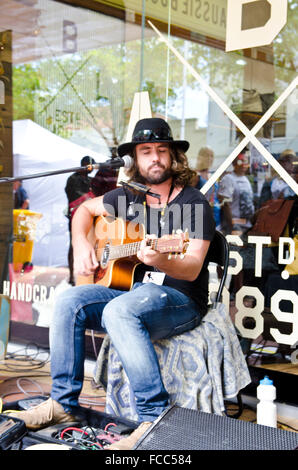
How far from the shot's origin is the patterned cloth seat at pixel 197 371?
7.23 ft

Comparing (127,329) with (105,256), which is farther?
(105,256)

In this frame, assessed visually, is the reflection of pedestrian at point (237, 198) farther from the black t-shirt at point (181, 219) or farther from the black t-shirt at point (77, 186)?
the black t-shirt at point (77, 186)

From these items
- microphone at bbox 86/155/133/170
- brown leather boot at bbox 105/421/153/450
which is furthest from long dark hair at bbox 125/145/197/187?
brown leather boot at bbox 105/421/153/450

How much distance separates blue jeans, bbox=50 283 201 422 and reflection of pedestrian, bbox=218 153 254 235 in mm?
915

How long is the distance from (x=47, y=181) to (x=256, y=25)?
1.90 m

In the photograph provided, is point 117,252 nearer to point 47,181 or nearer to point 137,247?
Result: point 137,247

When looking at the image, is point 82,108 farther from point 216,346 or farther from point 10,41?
point 216,346

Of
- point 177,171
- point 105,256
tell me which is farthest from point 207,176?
point 105,256

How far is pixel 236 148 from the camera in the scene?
10.0 feet

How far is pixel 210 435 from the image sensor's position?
1.63 metres

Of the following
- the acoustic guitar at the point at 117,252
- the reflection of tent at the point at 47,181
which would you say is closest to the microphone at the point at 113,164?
the acoustic guitar at the point at 117,252

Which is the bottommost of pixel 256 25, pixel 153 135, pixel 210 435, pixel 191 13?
pixel 210 435

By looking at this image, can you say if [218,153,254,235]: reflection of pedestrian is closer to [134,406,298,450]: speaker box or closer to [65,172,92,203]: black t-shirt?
[65,172,92,203]: black t-shirt
